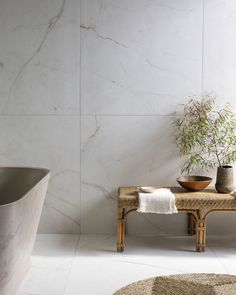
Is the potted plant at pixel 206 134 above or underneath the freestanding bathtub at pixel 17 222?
above

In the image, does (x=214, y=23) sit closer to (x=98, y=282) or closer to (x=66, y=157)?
(x=66, y=157)

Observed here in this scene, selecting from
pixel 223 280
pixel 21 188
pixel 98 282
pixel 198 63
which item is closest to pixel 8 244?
pixel 98 282

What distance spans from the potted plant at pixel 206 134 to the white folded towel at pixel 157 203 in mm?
424

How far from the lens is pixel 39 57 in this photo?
3578 millimetres

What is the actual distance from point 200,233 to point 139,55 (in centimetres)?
143

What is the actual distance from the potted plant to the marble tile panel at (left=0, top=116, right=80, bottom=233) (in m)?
0.86

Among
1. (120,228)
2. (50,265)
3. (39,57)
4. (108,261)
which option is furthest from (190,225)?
(39,57)

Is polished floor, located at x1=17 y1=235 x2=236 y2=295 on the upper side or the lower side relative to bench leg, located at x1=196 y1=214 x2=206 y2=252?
lower

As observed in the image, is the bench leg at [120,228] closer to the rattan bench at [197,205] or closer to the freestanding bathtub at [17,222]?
the rattan bench at [197,205]

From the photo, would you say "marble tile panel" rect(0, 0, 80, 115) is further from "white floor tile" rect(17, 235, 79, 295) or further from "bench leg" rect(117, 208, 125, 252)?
"white floor tile" rect(17, 235, 79, 295)

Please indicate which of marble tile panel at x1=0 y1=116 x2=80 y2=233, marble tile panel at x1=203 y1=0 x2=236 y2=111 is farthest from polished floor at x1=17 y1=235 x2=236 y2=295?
marble tile panel at x1=203 y1=0 x2=236 y2=111

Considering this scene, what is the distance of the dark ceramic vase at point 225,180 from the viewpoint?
10.9ft

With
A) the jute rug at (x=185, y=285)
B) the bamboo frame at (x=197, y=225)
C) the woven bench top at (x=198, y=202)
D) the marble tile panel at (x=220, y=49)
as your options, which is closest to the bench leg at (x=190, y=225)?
the bamboo frame at (x=197, y=225)

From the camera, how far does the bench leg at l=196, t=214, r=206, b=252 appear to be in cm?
324
